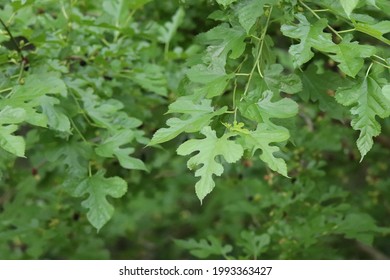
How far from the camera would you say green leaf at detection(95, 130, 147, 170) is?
9.43 feet

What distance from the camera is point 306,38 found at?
220 centimetres

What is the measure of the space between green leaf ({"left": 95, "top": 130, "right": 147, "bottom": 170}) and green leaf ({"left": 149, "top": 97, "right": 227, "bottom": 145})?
0.68 m

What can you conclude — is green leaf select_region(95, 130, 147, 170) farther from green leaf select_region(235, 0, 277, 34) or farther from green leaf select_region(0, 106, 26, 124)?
green leaf select_region(235, 0, 277, 34)

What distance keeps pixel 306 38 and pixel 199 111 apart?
38 centimetres

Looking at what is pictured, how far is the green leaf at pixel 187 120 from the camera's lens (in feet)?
6.99

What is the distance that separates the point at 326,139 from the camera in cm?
396

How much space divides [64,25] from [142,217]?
4164 millimetres

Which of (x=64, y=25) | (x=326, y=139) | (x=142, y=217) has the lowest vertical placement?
(x=142, y=217)

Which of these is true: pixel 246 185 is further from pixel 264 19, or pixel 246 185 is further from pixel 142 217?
pixel 142 217

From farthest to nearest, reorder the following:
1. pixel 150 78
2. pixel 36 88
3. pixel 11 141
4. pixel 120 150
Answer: pixel 150 78 < pixel 120 150 < pixel 36 88 < pixel 11 141

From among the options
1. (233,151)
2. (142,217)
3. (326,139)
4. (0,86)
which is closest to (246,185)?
(326,139)

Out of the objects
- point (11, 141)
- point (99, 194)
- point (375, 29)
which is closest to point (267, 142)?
point (375, 29)

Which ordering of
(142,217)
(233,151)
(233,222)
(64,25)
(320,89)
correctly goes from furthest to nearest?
(142,217) < (233,222) < (64,25) < (320,89) < (233,151)

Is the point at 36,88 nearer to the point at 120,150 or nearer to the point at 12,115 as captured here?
the point at 12,115
